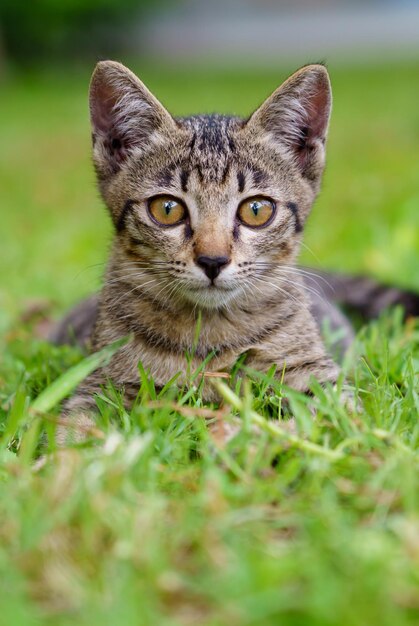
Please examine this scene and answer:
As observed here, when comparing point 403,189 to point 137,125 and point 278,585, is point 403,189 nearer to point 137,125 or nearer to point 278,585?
point 137,125

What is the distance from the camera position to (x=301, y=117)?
3531 mm

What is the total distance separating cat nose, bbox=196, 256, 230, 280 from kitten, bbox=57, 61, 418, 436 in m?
0.04

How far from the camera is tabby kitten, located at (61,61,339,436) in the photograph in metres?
3.18

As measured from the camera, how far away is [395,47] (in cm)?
2552

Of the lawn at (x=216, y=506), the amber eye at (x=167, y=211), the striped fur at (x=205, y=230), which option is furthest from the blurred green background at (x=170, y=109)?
the lawn at (x=216, y=506)

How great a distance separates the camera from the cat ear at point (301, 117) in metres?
3.42

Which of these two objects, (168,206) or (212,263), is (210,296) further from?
(168,206)

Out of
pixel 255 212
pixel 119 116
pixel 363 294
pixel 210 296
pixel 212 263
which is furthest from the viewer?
pixel 363 294

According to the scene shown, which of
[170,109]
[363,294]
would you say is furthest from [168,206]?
[170,109]

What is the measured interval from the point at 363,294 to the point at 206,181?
1.77 meters

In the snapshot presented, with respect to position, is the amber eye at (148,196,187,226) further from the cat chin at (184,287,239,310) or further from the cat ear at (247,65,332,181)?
the cat ear at (247,65,332,181)

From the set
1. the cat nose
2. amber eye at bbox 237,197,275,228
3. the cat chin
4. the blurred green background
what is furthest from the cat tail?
the cat nose

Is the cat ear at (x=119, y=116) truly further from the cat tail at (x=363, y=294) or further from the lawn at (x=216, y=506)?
the cat tail at (x=363, y=294)

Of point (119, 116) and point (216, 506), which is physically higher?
point (119, 116)
